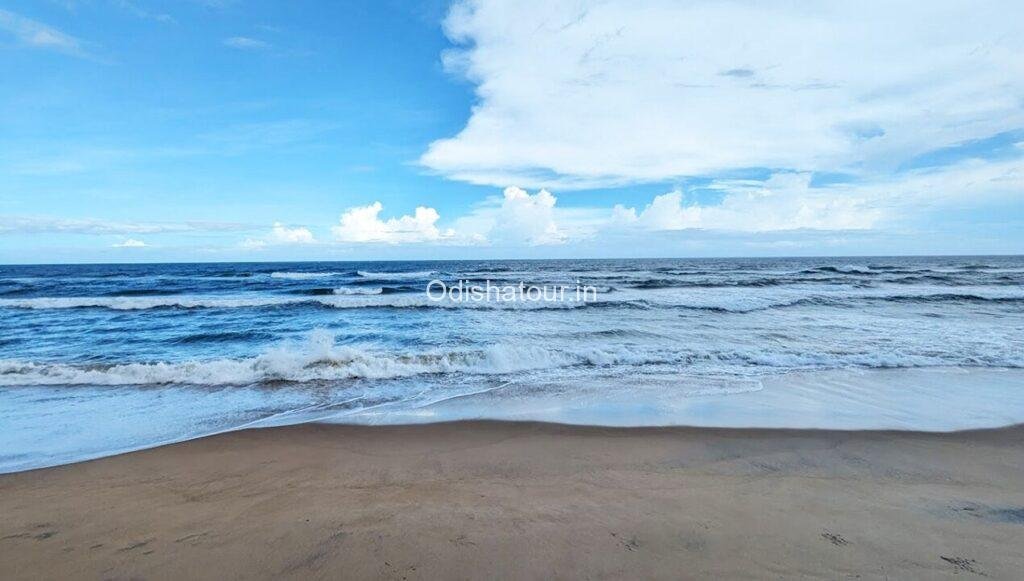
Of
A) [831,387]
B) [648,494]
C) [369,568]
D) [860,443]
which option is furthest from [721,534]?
[831,387]

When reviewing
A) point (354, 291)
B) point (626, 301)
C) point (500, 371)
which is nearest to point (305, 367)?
point (500, 371)

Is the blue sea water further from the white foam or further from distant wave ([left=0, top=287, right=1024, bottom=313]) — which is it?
the white foam

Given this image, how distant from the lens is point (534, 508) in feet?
10.9

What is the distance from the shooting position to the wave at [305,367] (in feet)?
25.1

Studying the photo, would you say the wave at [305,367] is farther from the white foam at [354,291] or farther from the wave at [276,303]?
the white foam at [354,291]

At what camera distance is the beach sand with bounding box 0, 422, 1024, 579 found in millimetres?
2725

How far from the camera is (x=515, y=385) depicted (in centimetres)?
720

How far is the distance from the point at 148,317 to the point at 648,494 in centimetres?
1863

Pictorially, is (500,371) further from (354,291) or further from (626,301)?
(354,291)

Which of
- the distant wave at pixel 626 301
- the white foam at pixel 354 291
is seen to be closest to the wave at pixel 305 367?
the distant wave at pixel 626 301

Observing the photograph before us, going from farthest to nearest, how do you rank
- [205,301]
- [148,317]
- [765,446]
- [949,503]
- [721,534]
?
[205,301] → [148,317] → [765,446] → [949,503] → [721,534]

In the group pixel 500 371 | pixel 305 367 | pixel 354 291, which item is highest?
pixel 354 291

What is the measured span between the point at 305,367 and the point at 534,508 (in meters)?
6.14

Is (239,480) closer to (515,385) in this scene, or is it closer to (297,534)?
(297,534)
